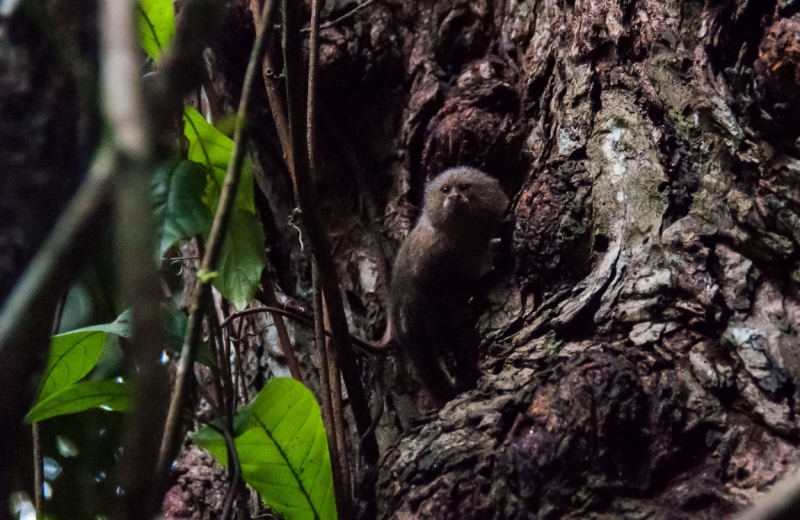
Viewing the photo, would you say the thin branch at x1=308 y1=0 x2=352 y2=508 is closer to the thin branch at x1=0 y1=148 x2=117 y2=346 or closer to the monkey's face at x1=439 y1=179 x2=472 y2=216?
the monkey's face at x1=439 y1=179 x2=472 y2=216

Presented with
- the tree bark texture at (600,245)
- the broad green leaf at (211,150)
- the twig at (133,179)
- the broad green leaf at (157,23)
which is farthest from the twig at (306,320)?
the twig at (133,179)

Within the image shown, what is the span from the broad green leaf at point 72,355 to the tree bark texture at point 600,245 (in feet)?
2.70

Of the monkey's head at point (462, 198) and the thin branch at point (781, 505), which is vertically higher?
the monkey's head at point (462, 198)

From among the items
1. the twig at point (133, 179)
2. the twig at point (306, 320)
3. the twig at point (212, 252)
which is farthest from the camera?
the twig at point (306, 320)

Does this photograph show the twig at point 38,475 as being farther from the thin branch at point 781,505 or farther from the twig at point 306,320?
the thin branch at point 781,505

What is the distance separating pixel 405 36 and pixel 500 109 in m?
0.59

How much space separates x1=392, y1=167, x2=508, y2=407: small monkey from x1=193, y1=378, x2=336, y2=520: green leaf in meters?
0.84

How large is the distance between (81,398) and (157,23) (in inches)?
42.4

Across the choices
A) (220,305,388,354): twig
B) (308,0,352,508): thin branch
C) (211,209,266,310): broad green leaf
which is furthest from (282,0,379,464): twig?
(211,209,266,310): broad green leaf

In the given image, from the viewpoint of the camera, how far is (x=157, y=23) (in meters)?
2.05

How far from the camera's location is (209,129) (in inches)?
86.5

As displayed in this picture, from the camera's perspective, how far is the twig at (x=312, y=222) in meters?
1.68

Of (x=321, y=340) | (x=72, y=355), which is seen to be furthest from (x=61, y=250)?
(x=321, y=340)

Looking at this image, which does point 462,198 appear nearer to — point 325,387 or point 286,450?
point 325,387
